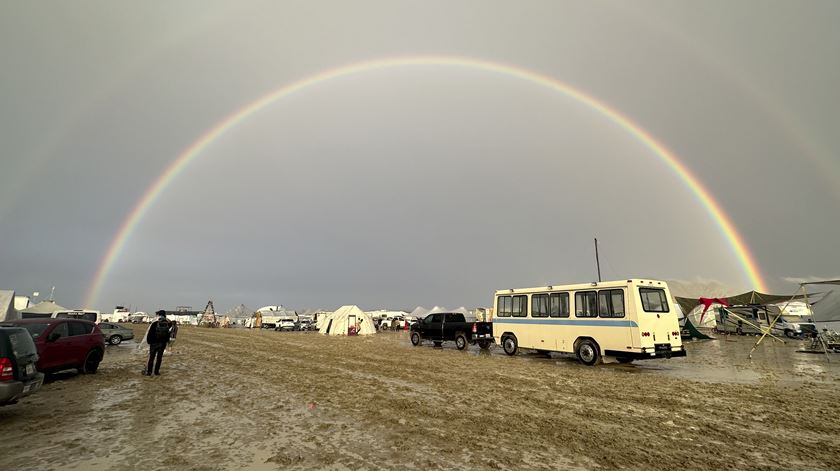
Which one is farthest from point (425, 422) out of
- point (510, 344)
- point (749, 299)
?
point (749, 299)

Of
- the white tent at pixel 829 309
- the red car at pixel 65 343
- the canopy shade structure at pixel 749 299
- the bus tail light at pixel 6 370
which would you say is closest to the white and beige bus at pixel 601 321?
the bus tail light at pixel 6 370

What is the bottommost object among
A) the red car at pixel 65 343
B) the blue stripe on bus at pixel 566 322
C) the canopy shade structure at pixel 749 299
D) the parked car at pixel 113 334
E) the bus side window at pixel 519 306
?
the parked car at pixel 113 334

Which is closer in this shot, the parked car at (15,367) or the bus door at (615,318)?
the parked car at (15,367)

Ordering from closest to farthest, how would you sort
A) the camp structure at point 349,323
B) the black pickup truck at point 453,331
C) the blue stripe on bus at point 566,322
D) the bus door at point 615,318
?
the bus door at point 615,318 < the blue stripe on bus at point 566,322 < the black pickup truck at point 453,331 < the camp structure at point 349,323

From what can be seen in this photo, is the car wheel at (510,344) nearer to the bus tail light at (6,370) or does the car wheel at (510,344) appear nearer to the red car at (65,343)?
the red car at (65,343)

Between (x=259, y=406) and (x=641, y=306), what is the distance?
43.8ft

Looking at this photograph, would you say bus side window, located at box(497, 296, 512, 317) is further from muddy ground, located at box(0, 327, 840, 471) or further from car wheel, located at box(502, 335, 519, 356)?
muddy ground, located at box(0, 327, 840, 471)

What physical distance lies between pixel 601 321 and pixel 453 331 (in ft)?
35.6

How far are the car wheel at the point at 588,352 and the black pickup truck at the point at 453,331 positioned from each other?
710 cm

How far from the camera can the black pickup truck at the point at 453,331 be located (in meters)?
23.0

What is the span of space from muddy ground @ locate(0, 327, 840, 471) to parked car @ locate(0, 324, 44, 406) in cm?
60

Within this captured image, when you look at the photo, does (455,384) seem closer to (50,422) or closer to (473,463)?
(473,463)

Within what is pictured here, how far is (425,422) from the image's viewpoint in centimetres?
713

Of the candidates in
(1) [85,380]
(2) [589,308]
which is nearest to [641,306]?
(2) [589,308]
